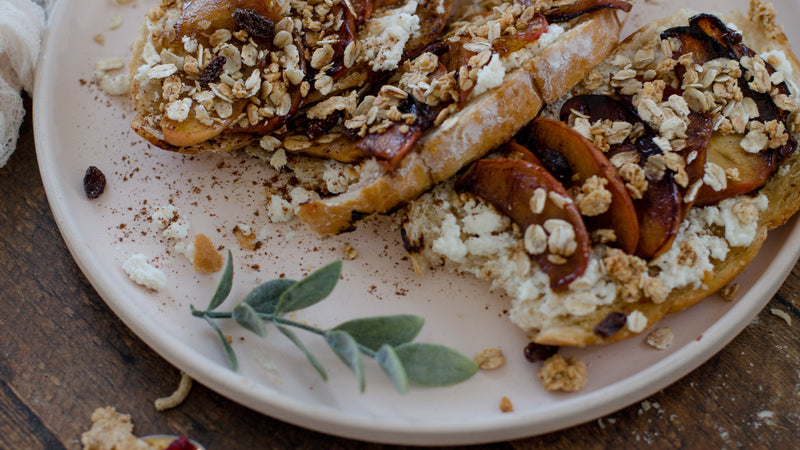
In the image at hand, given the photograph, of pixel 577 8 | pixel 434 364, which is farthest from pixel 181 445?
pixel 577 8

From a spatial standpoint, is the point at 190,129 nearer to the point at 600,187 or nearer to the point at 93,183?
the point at 93,183

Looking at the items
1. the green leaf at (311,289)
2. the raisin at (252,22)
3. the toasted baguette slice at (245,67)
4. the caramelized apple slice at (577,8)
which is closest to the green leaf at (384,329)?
the green leaf at (311,289)

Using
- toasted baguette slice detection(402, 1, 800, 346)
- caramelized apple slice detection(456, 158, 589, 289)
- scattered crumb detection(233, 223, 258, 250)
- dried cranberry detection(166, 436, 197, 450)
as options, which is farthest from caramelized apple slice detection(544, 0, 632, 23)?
dried cranberry detection(166, 436, 197, 450)

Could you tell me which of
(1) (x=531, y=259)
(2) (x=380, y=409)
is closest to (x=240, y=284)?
(2) (x=380, y=409)

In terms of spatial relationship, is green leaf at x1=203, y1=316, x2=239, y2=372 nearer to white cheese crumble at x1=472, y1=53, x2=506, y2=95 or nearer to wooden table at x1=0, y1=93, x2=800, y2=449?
wooden table at x1=0, y1=93, x2=800, y2=449

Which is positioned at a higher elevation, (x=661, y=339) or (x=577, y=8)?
(x=577, y=8)

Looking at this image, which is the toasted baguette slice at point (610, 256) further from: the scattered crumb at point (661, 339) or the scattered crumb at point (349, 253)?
the scattered crumb at point (349, 253)
